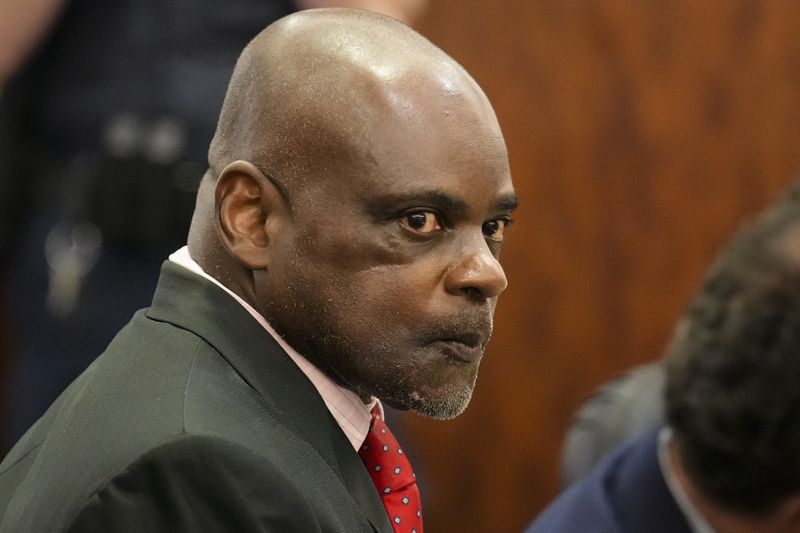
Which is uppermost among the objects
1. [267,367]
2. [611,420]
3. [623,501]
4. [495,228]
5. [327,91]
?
[327,91]

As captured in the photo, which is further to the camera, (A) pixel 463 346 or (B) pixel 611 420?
(B) pixel 611 420

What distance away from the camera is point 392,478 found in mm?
1400

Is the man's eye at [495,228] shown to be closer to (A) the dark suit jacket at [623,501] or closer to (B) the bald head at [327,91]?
(B) the bald head at [327,91]

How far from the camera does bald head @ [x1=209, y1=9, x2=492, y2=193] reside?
51.6 inches

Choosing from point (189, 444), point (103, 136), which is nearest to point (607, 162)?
point (103, 136)

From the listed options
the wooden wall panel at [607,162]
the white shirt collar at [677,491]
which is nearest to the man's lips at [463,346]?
the white shirt collar at [677,491]

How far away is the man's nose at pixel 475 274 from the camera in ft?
4.31

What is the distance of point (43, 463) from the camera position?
3.98 ft

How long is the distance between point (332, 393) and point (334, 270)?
129 millimetres

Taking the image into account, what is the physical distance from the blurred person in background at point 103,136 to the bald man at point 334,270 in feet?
2.62

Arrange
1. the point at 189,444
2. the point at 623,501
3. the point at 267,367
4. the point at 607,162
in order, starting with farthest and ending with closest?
1. the point at 607,162
2. the point at 623,501
3. the point at 267,367
4. the point at 189,444

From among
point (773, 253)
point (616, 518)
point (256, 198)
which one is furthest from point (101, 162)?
point (773, 253)

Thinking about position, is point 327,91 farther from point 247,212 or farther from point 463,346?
point 463,346

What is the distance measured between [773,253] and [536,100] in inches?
63.5
